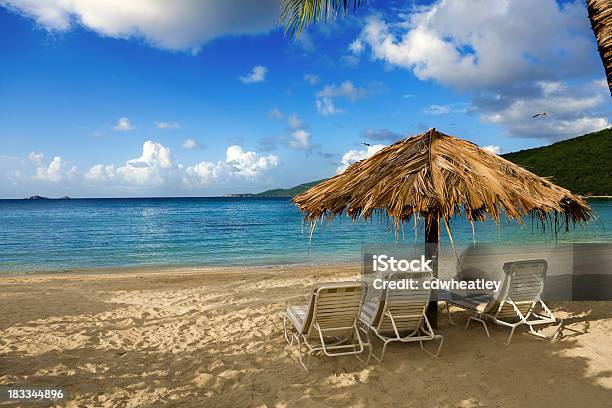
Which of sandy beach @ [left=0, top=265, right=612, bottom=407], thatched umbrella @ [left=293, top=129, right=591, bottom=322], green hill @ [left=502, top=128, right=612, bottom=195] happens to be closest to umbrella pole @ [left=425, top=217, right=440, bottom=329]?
thatched umbrella @ [left=293, top=129, right=591, bottom=322]

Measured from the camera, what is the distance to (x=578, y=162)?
178 ft

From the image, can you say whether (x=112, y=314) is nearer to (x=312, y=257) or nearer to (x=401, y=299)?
(x=401, y=299)

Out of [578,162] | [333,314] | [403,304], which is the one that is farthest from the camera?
[578,162]

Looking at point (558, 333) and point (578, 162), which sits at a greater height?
point (578, 162)

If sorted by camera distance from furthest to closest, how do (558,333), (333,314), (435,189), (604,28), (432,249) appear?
(432,249) < (558,333) < (435,189) < (333,314) < (604,28)

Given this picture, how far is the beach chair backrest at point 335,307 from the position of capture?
14.8 ft

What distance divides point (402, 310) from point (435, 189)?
58.6 inches

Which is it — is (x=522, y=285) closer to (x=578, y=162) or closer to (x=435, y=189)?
(x=435, y=189)

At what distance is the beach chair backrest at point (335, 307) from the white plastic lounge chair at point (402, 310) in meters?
0.30

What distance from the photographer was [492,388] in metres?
4.13

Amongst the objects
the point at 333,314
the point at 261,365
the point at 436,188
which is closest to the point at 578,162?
the point at 436,188

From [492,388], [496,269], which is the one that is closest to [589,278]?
[496,269]

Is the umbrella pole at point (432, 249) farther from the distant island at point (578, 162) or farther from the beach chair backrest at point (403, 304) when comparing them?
the distant island at point (578, 162)

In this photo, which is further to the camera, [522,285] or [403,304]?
[522,285]
